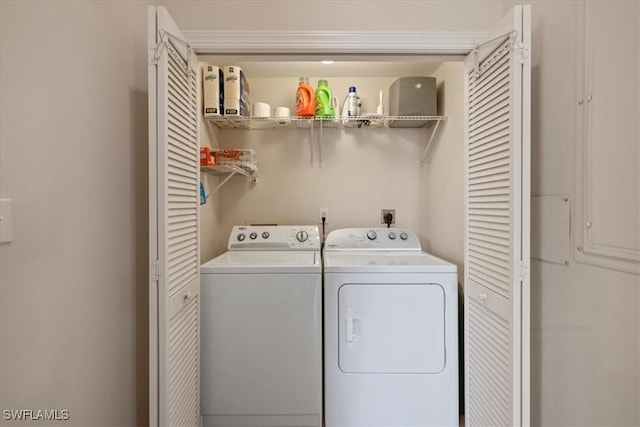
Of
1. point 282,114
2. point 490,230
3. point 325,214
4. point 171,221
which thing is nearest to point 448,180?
point 490,230

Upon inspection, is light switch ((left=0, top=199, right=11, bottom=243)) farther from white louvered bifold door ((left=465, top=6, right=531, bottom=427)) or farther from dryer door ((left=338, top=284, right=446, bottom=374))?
white louvered bifold door ((left=465, top=6, right=531, bottom=427))

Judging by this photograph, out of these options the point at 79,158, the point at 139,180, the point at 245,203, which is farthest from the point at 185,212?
the point at 245,203

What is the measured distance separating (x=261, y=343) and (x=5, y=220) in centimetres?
121

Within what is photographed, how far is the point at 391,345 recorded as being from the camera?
5.46 feet

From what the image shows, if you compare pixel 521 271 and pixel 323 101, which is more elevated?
pixel 323 101

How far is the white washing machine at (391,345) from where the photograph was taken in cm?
166

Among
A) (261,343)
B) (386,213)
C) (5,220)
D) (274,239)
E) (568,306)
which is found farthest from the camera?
(386,213)

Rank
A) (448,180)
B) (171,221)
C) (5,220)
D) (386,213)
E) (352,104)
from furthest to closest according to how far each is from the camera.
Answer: (386,213)
(352,104)
(448,180)
(171,221)
(5,220)

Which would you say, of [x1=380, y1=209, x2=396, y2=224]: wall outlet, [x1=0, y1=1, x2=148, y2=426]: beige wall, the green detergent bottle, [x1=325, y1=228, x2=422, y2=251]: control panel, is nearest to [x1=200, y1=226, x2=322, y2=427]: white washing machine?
[x1=0, y1=1, x2=148, y2=426]: beige wall

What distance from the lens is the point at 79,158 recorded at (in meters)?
1.05

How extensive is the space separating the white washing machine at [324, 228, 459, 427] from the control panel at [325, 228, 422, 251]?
0.67 metres

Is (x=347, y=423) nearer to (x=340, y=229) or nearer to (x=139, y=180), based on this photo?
(x=340, y=229)

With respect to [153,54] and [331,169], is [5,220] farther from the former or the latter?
[331,169]

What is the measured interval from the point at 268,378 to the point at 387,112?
7.16 ft
